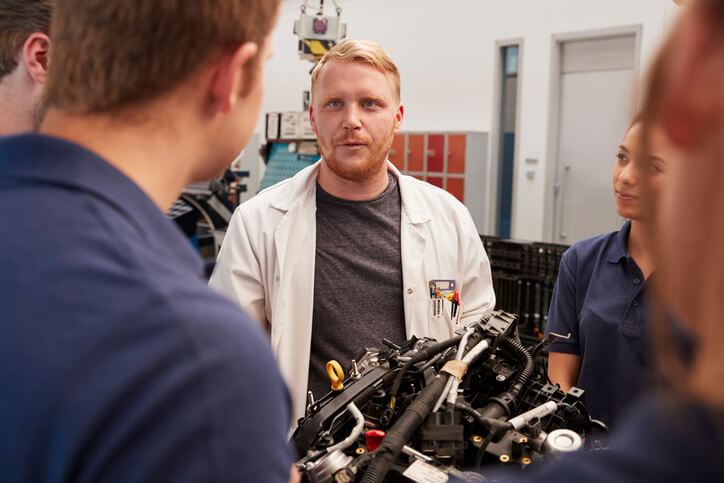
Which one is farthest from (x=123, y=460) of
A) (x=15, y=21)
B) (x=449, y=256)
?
Result: (x=449, y=256)

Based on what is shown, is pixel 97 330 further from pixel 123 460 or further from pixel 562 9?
pixel 562 9

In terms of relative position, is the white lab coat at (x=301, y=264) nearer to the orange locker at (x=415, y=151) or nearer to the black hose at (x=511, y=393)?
the black hose at (x=511, y=393)

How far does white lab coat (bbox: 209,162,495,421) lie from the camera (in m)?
1.89

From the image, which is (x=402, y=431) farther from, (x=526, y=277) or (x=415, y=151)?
(x=415, y=151)

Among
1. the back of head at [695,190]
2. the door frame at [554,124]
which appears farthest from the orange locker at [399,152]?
the back of head at [695,190]

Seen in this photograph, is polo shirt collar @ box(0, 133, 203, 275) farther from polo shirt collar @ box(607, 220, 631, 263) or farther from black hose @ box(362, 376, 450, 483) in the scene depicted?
polo shirt collar @ box(607, 220, 631, 263)

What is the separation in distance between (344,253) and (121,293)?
143 cm

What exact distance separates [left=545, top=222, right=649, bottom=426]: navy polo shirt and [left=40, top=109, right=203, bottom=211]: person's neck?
135 cm

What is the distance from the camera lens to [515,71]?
251 inches

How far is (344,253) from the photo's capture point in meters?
1.98

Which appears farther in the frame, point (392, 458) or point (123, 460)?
point (392, 458)

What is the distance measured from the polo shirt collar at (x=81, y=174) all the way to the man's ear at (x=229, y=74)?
0.54ft

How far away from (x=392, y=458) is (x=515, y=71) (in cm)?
607

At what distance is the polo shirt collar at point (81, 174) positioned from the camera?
0.62 m
